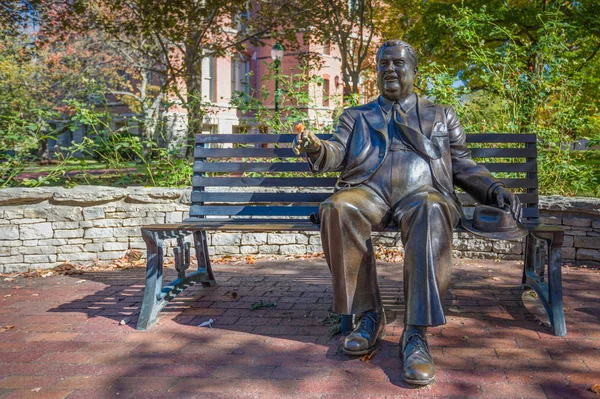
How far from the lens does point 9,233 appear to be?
5.92 meters

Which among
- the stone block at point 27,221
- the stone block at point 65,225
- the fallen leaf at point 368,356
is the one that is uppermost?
the stone block at point 27,221

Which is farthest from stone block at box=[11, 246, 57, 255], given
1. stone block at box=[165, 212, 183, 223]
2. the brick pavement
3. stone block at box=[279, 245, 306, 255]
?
stone block at box=[279, 245, 306, 255]

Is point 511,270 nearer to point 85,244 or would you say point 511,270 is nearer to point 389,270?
point 389,270

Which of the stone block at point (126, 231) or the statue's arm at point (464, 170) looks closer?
the statue's arm at point (464, 170)

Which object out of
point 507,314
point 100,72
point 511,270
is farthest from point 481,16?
point 100,72

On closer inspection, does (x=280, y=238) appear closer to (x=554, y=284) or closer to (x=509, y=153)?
(x=509, y=153)

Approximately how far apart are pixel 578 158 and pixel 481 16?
200 centimetres

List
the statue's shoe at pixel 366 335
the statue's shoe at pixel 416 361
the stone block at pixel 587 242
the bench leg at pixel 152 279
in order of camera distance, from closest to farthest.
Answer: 1. the statue's shoe at pixel 416 361
2. the statue's shoe at pixel 366 335
3. the bench leg at pixel 152 279
4. the stone block at pixel 587 242

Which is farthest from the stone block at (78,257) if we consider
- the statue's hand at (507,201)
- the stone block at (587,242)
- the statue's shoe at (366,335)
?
the stone block at (587,242)

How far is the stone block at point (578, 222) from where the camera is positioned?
18.0 feet

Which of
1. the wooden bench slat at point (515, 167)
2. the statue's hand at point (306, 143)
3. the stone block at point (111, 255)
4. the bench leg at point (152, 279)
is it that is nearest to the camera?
the statue's hand at point (306, 143)

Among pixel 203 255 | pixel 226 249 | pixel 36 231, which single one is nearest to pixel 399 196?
pixel 203 255

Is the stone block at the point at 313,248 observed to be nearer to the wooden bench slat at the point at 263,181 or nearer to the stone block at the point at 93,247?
the wooden bench slat at the point at 263,181

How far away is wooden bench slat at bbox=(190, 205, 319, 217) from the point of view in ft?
14.7
